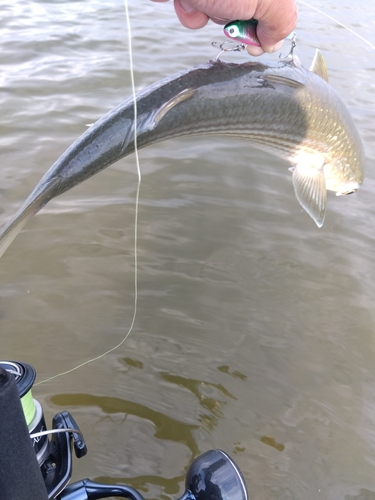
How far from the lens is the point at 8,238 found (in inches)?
51.1

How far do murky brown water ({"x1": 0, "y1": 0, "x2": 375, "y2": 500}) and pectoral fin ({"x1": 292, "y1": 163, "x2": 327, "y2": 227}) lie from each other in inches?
41.5

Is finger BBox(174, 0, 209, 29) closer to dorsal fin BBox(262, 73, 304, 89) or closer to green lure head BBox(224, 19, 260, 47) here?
green lure head BBox(224, 19, 260, 47)

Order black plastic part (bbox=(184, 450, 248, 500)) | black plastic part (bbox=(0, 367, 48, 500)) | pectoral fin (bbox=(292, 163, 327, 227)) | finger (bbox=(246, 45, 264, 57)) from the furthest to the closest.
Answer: pectoral fin (bbox=(292, 163, 327, 227)) < finger (bbox=(246, 45, 264, 57)) < black plastic part (bbox=(184, 450, 248, 500)) < black plastic part (bbox=(0, 367, 48, 500))

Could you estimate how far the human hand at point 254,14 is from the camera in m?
1.40

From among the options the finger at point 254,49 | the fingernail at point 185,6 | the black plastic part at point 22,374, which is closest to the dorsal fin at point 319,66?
the finger at point 254,49

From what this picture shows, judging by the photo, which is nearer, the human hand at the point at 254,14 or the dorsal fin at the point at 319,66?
the human hand at the point at 254,14

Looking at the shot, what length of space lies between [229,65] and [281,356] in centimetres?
184

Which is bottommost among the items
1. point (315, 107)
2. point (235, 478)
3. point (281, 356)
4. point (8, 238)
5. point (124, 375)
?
point (124, 375)

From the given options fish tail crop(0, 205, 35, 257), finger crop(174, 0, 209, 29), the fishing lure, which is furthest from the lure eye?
fish tail crop(0, 205, 35, 257)

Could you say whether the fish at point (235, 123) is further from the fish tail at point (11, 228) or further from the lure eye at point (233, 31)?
the lure eye at point (233, 31)

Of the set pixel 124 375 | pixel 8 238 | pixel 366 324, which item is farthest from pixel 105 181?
pixel 8 238

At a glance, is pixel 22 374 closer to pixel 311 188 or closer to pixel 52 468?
pixel 52 468

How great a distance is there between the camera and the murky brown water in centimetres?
242

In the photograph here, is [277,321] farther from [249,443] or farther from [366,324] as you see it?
[249,443]
